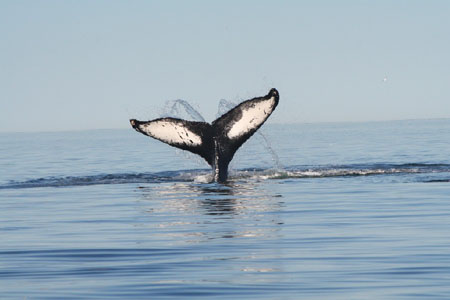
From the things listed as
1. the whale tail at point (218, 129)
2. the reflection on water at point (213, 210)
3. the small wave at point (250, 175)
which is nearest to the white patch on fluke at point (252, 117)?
the whale tail at point (218, 129)

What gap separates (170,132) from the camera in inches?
752

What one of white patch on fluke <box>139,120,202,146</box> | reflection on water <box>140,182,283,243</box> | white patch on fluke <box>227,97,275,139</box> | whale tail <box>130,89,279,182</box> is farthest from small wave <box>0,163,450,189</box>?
white patch on fluke <box>227,97,275,139</box>

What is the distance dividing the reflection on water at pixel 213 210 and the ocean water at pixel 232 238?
3 centimetres

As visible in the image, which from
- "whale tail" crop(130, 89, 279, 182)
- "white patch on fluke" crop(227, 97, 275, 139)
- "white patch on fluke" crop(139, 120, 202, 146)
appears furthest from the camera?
"white patch on fluke" crop(139, 120, 202, 146)

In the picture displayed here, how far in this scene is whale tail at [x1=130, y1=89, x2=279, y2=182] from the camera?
736 inches

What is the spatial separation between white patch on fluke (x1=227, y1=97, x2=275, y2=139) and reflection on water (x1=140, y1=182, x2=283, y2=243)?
118cm

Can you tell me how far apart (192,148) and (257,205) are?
11.0 feet

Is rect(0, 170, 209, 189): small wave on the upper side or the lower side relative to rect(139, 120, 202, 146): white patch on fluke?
lower

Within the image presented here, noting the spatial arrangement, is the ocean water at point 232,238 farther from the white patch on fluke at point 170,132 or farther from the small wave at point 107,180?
the white patch on fluke at point 170,132

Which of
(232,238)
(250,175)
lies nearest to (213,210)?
(232,238)

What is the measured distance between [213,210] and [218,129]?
3.64 meters

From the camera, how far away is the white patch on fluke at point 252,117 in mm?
18578

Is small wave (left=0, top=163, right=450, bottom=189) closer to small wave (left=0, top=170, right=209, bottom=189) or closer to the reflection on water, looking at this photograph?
small wave (left=0, top=170, right=209, bottom=189)

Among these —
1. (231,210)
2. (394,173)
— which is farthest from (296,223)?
(394,173)
